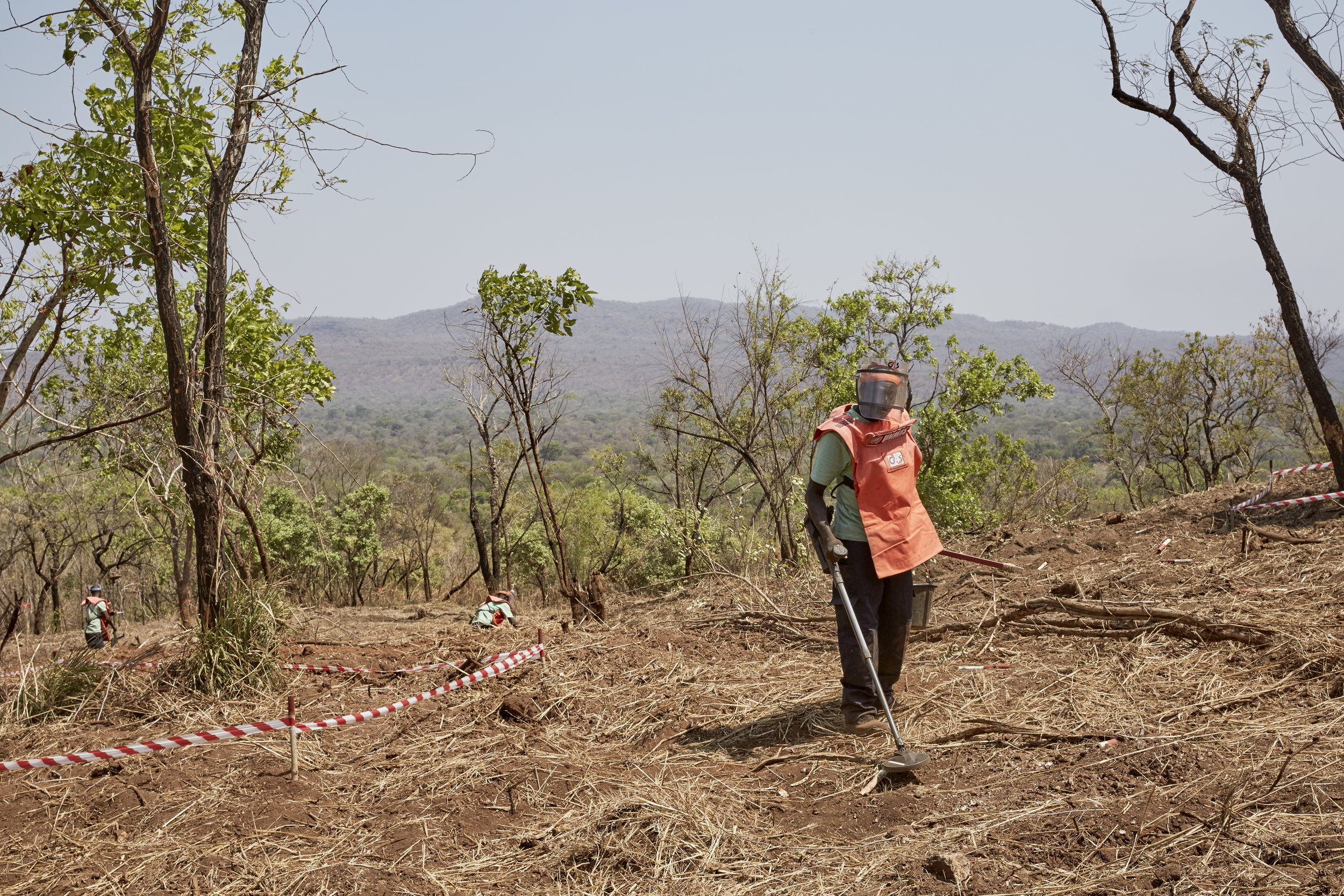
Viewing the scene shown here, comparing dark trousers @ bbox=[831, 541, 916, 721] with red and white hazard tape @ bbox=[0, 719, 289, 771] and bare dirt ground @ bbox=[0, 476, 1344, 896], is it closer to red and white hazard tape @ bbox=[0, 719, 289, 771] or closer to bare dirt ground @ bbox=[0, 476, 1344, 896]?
bare dirt ground @ bbox=[0, 476, 1344, 896]

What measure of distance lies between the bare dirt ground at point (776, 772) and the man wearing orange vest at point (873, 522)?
1.17ft

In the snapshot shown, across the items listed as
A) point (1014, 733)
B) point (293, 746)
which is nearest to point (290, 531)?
point (293, 746)

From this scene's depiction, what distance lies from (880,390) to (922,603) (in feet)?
5.29

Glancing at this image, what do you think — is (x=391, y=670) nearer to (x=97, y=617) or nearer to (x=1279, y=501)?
(x=97, y=617)

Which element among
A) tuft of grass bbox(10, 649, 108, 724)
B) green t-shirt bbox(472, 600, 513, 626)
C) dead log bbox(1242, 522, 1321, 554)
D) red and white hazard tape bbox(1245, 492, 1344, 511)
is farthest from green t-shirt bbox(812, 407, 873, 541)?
red and white hazard tape bbox(1245, 492, 1344, 511)

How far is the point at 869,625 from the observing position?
4.50m

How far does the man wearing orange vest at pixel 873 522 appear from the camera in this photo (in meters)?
4.48

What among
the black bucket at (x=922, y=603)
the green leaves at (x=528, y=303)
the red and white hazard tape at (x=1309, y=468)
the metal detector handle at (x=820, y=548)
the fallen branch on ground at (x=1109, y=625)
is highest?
the green leaves at (x=528, y=303)

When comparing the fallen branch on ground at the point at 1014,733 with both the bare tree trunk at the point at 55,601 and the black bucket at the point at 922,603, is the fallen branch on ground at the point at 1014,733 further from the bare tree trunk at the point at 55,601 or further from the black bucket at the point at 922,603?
the bare tree trunk at the point at 55,601

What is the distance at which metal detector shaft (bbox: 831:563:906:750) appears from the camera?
416 centimetres

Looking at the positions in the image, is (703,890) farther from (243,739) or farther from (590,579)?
(590,579)

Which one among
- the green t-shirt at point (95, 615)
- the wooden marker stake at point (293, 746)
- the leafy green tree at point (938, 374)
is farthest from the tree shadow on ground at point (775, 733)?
the leafy green tree at point (938, 374)

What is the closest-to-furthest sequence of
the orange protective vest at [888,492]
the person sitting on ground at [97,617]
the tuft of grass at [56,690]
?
the orange protective vest at [888,492], the tuft of grass at [56,690], the person sitting on ground at [97,617]

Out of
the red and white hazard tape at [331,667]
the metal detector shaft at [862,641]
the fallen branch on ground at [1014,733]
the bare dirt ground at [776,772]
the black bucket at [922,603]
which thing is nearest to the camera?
the bare dirt ground at [776,772]
